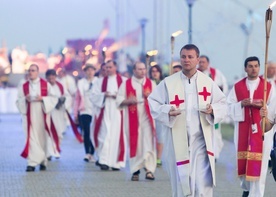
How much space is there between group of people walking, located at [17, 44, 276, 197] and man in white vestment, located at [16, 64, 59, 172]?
0.02 metres

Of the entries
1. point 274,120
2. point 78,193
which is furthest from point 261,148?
point 78,193

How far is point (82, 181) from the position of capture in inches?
653

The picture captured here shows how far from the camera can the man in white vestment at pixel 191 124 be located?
10.9 metres

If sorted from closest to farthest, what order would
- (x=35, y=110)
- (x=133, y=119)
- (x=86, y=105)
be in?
(x=133, y=119) → (x=35, y=110) → (x=86, y=105)

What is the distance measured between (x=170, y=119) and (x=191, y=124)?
227 mm

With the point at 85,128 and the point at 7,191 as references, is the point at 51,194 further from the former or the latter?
the point at 85,128

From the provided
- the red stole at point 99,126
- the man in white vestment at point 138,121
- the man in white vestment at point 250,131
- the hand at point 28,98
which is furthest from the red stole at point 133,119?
the man in white vestment at point 250,131

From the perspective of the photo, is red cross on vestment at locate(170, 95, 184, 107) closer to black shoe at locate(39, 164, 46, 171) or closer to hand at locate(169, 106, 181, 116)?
hand at locate(169, 106, 181, 116)

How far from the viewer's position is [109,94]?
1909cm

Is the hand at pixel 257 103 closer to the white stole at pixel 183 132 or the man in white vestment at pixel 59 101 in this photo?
the white stole at pixel 183 132

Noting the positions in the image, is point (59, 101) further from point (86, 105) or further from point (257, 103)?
point (257, 103)

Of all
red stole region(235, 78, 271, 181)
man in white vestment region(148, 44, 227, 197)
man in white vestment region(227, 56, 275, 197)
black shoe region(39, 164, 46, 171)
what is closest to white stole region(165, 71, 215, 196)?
man in white vestment region(148, 44, 227, 197)

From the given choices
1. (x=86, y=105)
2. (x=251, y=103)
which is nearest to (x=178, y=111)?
(x=251, y=103)

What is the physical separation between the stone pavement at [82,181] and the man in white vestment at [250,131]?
3.12ft
